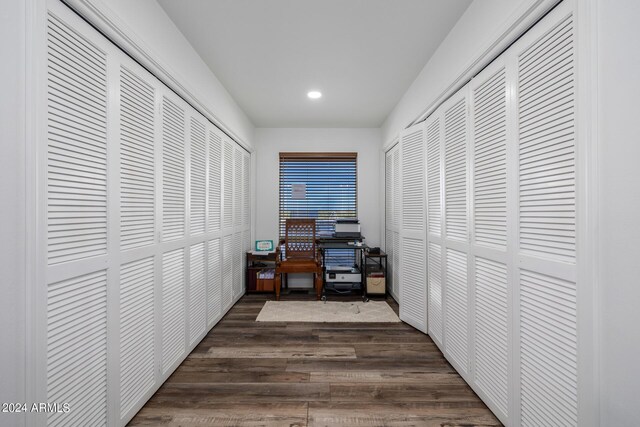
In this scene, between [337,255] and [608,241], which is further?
[337,255]

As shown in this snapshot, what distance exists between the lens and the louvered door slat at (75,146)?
3.95 feet

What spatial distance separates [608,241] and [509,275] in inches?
25.4

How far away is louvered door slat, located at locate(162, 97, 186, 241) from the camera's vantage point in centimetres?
211

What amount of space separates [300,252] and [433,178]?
86.0 inches

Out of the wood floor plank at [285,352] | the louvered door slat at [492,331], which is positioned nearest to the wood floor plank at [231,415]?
the wood floor plank at [285,352]

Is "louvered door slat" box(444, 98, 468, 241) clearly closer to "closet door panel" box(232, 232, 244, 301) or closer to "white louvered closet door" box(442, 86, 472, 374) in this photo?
"white louvered closet door" box(442, 86, 472, 374)

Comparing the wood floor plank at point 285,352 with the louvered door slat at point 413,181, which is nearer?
the wood floor plank at point 285,352

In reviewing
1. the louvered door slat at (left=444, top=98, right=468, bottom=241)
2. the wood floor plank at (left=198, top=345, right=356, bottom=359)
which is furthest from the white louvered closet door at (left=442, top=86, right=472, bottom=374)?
the wood floor plank at (left=198, top=345, right=356, bottom=359)

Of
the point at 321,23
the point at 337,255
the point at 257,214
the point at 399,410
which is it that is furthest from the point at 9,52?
the point at 337,255

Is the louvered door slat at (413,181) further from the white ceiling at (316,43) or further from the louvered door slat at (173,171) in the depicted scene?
the louvered door slat at (173,171)

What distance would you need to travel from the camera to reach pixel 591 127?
1.04 m

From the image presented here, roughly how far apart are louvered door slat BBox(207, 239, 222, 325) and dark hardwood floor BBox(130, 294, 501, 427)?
237mm

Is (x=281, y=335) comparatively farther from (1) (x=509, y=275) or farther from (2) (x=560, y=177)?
(2) (x=560, y=177)

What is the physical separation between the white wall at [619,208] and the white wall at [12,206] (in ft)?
6.95
